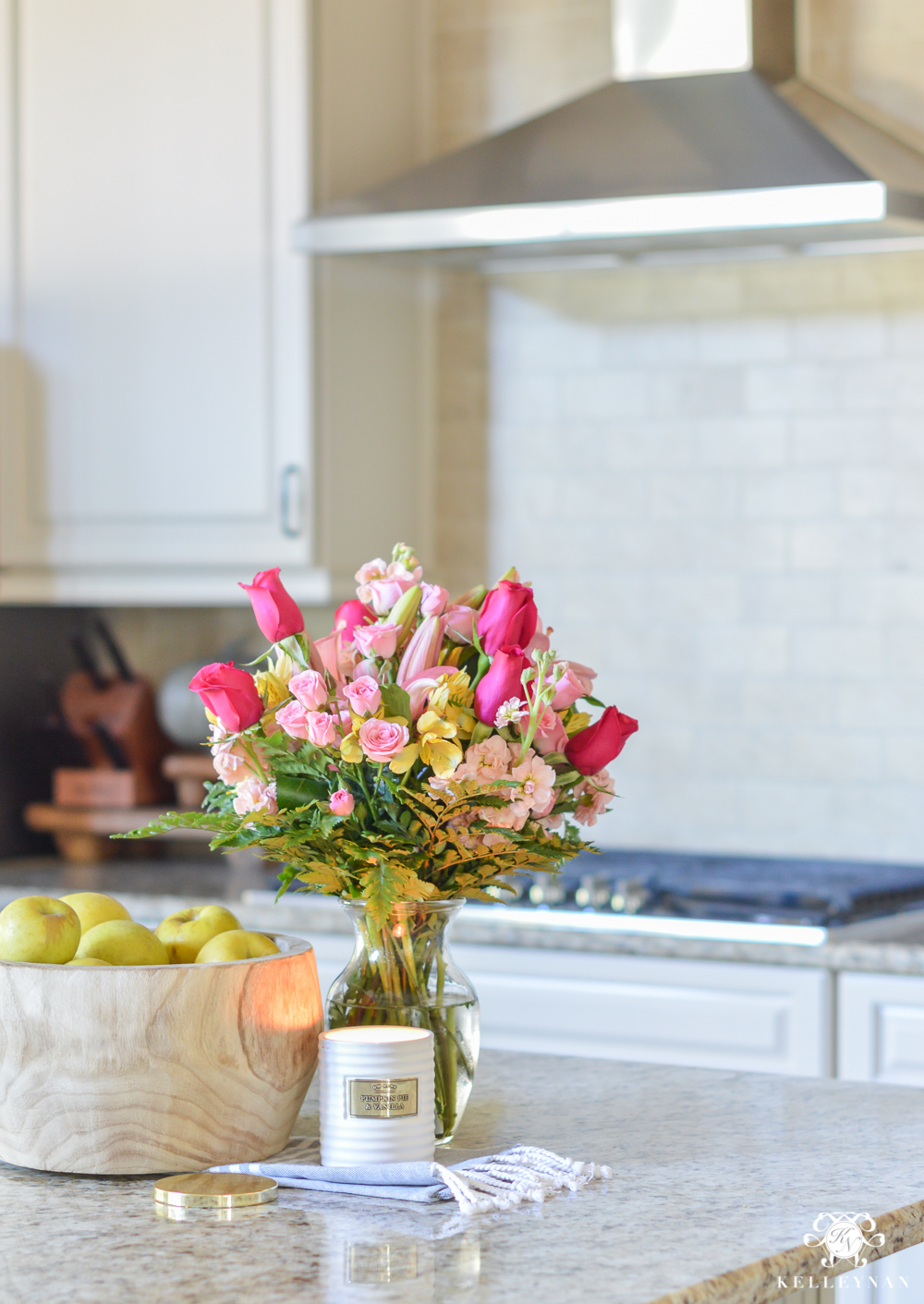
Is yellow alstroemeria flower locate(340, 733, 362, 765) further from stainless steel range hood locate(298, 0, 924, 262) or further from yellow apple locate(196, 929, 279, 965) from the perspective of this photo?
stainless steel range hood locate(298, 0, 924, 262)

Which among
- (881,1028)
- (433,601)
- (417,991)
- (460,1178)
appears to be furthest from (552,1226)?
(881,1028)

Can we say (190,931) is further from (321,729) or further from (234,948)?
(321,729)

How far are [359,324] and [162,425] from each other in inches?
15.3

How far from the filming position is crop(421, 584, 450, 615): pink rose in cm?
129

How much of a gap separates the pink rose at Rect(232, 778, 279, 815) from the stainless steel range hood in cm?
155

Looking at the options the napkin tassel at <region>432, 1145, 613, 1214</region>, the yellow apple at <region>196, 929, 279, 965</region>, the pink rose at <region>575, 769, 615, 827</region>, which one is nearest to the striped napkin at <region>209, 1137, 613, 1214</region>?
the napkin tassel at <region>432, 1145, 613, 1214</region>

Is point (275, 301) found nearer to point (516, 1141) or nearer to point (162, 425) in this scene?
point (162, 425)

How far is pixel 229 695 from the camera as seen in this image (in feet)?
4.12

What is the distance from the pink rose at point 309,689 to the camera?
1.24 meters

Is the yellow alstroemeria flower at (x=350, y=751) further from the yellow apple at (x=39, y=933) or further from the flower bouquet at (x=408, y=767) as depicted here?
the yellow apple at (x=39, y=933)

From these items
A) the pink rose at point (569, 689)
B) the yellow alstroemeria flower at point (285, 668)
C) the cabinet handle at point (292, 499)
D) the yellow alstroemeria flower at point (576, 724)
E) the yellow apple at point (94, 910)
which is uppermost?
the cabinet handle at point (292, 499)

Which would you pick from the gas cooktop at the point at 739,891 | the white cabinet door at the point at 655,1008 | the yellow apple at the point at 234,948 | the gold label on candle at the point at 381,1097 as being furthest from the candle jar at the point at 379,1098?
the gas cooktop at the point at 739,891

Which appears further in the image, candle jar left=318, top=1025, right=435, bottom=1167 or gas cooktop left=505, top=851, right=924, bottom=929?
gas cooktop left=505, top=851, right=924, bottom=929

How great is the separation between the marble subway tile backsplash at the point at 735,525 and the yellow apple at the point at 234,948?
1844 millimetres
